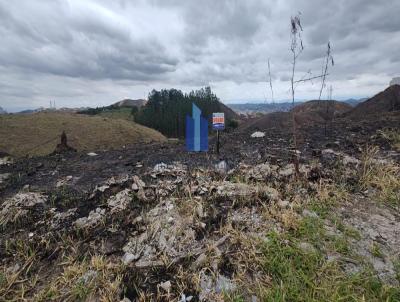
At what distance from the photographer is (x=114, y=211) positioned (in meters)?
4.20

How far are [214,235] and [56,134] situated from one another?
36.7 m

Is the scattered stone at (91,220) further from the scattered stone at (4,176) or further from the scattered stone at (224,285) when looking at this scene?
the scattered stone at (4,176)


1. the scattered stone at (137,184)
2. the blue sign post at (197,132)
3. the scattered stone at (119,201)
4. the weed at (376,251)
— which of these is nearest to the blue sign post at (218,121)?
the blue sign post at (197,132)

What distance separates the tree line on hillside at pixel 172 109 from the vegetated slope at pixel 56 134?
2296cm

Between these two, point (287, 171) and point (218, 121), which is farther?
point (218, 121)

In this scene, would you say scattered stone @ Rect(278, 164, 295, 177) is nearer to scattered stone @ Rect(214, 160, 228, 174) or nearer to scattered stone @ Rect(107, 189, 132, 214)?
scattered stone @ Rect(214, 160, 228, 174)

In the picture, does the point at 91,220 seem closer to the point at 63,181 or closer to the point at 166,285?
the point at 166,285

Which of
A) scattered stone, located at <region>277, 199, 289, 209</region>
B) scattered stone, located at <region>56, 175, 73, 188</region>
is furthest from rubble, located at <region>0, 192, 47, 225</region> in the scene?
scattered stone, located at <region>277, 199, 289, 209</region>

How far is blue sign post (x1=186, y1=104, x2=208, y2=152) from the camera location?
7.61 meters

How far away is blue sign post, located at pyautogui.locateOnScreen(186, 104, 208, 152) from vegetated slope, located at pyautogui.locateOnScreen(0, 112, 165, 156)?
23.4 metres

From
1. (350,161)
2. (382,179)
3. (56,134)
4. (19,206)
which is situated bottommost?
(56,134)

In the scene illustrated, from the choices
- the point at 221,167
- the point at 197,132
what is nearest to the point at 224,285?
the point at 221,167

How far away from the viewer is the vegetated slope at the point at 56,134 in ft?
→ 99.9

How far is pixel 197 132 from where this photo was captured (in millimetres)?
7652
